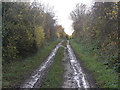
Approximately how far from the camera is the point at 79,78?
1016 cm

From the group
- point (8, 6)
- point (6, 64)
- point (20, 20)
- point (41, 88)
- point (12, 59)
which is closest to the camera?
point (41, 88)

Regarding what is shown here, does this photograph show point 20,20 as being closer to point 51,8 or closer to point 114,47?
point 114,47

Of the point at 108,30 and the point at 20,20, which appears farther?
the point at 20,20

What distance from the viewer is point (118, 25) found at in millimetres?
11531

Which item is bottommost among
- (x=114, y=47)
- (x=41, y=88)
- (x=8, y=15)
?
(x=41, y=88)

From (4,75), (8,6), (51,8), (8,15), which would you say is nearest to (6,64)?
(4,75)

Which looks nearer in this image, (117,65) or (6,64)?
(117,65)

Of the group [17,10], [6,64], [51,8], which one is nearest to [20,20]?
[17,10]

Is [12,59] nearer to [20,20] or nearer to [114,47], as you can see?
[20,20]

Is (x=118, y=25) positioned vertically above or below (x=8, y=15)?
below

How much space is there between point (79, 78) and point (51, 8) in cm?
4135

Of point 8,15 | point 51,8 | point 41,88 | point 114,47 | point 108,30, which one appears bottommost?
point 41,88

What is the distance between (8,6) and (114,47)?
1123 cm

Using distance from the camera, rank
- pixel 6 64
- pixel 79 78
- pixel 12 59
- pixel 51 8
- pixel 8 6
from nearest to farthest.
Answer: pixel 79 78 → pixel 6 64 → pixel 12 59 → pixel 8 6 → pixel 51 8
